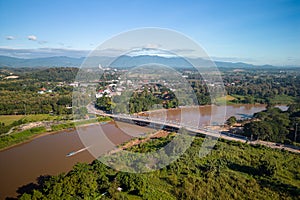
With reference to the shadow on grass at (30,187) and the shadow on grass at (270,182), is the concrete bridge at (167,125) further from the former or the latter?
the shadow on grass at (30,187)

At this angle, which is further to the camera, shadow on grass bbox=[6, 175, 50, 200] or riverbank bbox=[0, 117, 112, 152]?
riverbank bbox=[0, 117, 112, 152]

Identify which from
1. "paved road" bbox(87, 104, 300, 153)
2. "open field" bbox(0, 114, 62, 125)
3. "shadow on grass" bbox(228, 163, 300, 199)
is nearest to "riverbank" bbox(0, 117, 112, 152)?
"paved road" bbox(87, 104, 300, 153)

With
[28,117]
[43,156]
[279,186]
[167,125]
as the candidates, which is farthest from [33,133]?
[279,186]

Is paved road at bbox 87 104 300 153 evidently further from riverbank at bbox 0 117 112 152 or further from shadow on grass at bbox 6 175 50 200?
shadow on grass at bbox 6 175 50 200

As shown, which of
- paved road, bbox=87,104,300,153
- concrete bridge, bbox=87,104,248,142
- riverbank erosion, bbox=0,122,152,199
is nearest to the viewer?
riverbank erosion, bbox=0,122,152,199

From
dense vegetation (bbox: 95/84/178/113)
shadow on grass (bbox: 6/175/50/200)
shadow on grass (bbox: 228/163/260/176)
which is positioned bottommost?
shadow on grass (bbox: 6/175/50/200)

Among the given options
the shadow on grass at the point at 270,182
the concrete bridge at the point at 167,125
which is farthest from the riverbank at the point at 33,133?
the shadow on grass at the point at 270,182
